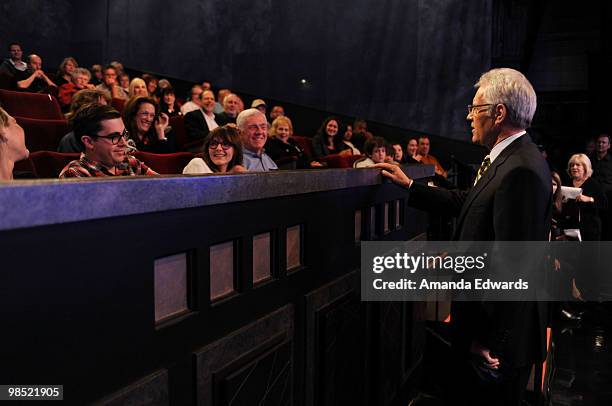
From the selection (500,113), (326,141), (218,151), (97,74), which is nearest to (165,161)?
(218,151)

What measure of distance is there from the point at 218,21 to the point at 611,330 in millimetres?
5625

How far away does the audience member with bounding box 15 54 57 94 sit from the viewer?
410 cm

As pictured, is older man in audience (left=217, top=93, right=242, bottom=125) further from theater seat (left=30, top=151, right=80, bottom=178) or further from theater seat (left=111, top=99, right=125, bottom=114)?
theater seat (left=30, top=151, right=80, bottom=178)

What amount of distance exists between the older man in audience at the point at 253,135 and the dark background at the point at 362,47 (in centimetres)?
385

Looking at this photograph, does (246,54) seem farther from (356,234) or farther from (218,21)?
(356,234)

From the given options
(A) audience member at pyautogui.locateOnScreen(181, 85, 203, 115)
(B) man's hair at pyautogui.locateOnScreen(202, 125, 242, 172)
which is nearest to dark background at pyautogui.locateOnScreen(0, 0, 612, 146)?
(A) audience member at pyautogui.locateOnScreen(181, 85, 203, 115)

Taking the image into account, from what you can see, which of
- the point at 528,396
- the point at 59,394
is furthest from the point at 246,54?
the point at 59,394

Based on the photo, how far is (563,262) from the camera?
3553 mm

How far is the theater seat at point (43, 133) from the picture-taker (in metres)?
2.39

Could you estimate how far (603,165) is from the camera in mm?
4543

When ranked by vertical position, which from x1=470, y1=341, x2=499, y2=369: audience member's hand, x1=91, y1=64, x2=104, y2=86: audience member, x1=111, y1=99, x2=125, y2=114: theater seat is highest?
x1=91, y1=64, x2=104, y2=86: audience member

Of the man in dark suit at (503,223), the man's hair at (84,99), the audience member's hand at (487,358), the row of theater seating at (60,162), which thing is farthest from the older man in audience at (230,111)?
the audience member's hand at (487,358)

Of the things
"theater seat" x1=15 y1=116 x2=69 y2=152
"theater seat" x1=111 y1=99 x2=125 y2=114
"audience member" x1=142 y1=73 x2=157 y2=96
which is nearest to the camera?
"theater seat" x1=15 y1=116 x2=69 y2=152

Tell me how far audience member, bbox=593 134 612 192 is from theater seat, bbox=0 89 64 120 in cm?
390
